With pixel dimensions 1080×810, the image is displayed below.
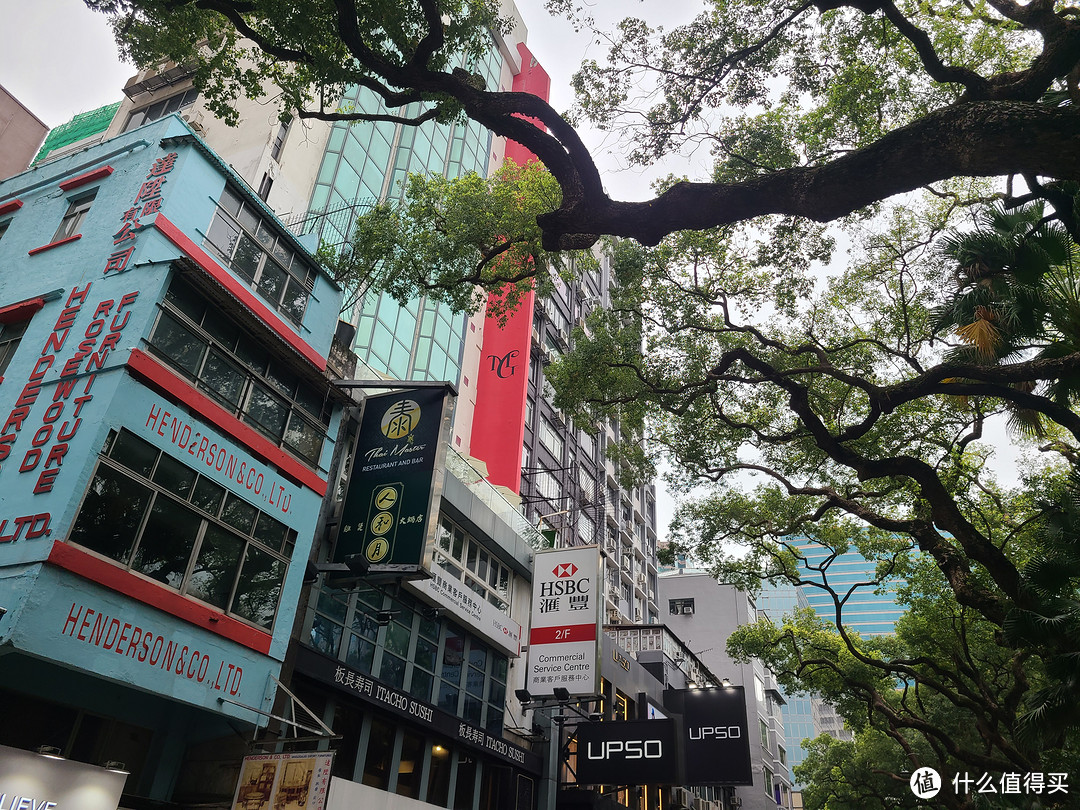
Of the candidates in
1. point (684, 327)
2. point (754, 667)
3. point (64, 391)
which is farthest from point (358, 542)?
point (754, 667)

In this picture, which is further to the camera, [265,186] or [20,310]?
[265,186]

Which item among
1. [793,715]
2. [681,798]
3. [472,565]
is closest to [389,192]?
[472,565]

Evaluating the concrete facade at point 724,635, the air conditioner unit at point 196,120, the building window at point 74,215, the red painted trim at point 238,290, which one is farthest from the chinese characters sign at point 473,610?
the concrete facade at point 724,635

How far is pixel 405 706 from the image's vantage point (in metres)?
14.5

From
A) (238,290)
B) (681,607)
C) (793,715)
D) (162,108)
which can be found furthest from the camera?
(793,715)

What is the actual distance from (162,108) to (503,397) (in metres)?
17.6

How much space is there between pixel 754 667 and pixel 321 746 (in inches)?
2102

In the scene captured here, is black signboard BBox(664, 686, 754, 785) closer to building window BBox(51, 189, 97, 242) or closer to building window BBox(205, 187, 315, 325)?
building window BBox(205, 187, 315, 325)

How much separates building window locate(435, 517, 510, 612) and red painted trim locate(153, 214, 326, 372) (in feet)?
18.2

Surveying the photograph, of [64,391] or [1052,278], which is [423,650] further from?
[1052,278]

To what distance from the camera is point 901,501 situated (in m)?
18.2

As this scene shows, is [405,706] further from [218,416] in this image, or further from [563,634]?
[218,416]

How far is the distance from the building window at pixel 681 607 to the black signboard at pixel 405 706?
159 ft

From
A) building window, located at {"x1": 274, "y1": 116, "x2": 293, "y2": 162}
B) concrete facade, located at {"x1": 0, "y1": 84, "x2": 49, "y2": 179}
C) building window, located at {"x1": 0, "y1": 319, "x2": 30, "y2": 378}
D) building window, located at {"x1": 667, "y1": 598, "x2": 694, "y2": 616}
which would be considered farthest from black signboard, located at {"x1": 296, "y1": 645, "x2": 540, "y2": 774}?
building window, located at {"x1": 667, "y1": 598, "x2": 694, "y2": 616}
